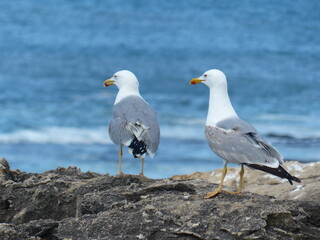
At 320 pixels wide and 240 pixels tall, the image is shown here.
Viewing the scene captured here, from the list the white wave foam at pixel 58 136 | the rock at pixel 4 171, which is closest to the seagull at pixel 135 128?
the rock at pixel 4 171

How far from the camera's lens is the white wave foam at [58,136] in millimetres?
13898

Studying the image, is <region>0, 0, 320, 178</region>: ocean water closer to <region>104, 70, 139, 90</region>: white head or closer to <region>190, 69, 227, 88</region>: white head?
<region>104, 70, 139, 90</region>: white head

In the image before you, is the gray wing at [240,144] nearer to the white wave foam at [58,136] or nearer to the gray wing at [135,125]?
the gray wing at [135,125]

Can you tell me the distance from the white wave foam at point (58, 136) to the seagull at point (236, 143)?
8348mm

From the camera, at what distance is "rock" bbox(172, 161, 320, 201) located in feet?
19.7

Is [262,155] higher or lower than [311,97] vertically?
lower

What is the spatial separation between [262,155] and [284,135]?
939 centimetres

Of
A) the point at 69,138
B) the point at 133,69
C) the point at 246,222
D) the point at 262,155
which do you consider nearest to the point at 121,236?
the point at 246,222

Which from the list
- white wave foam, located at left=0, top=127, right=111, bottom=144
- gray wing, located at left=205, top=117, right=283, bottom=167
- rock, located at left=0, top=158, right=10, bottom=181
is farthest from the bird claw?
white wave foam, located at left=0, top=127, right=111, bottom=144

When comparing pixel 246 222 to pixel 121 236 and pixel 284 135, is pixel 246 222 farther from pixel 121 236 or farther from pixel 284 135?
pixel 284 135

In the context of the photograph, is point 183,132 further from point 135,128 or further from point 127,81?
point 135,128

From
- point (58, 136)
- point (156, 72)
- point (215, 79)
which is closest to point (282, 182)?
point (215, 79)

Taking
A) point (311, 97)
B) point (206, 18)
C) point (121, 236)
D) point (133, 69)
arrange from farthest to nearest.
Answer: point (206, 18)
point (133, 69)
point (311, 97)
point (121, 236)

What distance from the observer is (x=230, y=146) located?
505 centimetres
